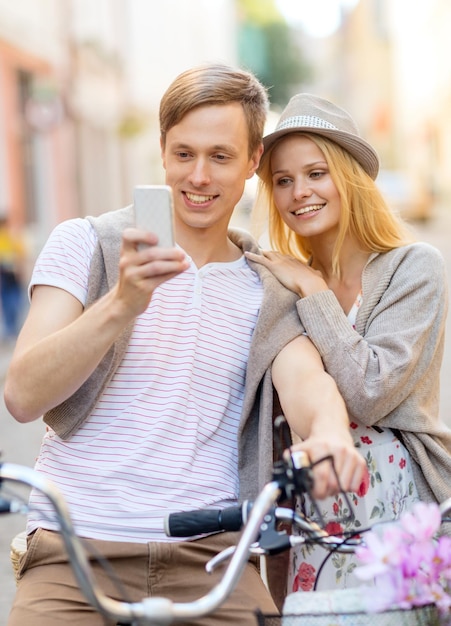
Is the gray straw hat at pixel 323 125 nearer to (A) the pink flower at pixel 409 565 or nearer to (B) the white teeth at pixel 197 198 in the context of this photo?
(B) the white teeth at pixel 197 198

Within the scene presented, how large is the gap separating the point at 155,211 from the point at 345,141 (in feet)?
3.71

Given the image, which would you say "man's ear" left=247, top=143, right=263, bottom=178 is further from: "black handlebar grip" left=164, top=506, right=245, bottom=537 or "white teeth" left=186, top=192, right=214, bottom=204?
"black handlebar grip" left=164, top=506, right=245, bottom=537

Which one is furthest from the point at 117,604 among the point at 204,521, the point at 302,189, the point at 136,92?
the point at 136,92

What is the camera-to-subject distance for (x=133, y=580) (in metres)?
2.38

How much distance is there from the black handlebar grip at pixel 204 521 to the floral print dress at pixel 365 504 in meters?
0.72

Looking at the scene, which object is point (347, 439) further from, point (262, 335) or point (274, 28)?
point (274, 28)

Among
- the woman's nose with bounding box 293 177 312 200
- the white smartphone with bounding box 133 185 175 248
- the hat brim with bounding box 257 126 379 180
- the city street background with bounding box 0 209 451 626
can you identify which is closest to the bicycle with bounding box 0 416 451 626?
the city street background with bounding box 0 209 451 626

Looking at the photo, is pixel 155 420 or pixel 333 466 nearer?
pixel 333 466

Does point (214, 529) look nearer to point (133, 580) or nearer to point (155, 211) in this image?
point (133, 580)

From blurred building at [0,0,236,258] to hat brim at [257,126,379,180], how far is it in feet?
27.9

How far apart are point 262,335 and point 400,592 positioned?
1059mm

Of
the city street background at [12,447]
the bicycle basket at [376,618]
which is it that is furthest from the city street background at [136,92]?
the bicycle basket at [376,618]

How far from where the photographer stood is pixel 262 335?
2.63 m

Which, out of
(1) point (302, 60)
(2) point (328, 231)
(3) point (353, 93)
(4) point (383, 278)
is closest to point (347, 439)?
(4) point (383, 278)
